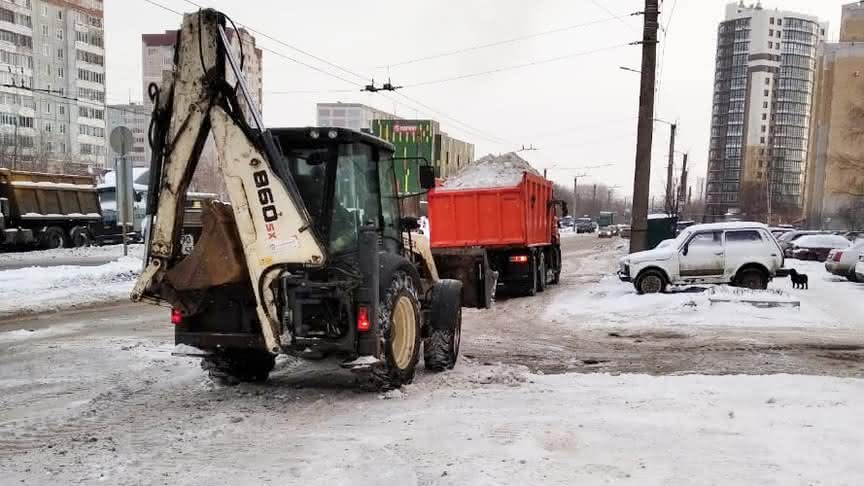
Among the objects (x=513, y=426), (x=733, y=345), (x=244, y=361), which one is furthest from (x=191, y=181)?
(x=733, y=345)

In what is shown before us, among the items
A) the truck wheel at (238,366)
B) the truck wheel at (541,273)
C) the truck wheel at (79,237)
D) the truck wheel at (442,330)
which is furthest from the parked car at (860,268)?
the truck wheel at (79,237)

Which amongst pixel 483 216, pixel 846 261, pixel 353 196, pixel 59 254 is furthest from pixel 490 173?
pixel 59 254

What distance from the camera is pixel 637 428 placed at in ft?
16.6

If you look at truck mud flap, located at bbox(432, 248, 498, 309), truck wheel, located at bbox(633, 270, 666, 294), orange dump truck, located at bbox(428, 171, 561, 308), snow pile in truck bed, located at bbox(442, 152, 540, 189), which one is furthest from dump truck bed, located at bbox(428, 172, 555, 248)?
Answer: truck mud flap, located at bbox(432, 248, 498, 309)

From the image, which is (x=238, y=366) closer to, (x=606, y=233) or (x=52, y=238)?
(x=52, y=238)

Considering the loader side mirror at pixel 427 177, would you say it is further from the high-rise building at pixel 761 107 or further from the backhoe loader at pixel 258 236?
the high-rise building at pixel 761 107

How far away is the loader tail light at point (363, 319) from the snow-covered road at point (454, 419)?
72cm

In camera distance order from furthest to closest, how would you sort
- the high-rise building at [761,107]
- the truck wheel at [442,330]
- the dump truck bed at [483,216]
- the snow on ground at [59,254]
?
1. the high-rise building at [761,107]
2. the snow on ground at [59,254]
3. the dump truck bed at [483,216]
4. the truck wheel at [442,330]

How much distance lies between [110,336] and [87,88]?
8563 centimetres

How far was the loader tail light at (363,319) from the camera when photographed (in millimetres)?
5926

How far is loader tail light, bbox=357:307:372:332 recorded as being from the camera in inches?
233

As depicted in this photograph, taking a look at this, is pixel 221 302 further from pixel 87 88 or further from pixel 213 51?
pixel 87 88

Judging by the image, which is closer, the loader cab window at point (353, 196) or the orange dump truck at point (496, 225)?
the loader cab window at point (353, 196)

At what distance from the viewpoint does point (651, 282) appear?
15.6m
